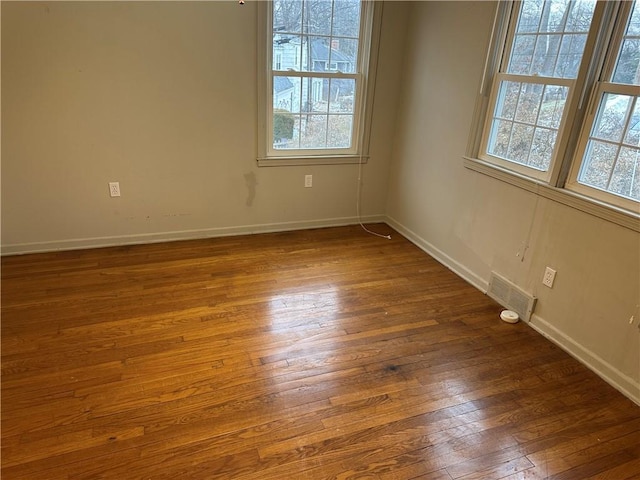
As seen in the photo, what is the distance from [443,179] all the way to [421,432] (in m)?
2.05

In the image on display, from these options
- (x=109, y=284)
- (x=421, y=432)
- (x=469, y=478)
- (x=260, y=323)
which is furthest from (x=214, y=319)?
(x=469, y=478)

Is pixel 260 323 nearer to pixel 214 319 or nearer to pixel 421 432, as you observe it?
pixel 214 319

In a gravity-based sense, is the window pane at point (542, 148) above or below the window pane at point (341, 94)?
below

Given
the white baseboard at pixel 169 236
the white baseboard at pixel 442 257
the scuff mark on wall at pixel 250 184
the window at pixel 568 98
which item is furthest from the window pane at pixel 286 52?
the white baseboard at pixel 442 257

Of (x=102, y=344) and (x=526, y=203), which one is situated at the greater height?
(x=526, y=203)

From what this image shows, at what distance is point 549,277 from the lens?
2.48 metres

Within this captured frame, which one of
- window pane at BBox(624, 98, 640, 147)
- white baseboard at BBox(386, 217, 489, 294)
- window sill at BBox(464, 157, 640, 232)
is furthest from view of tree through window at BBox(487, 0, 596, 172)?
white baseboard at BBox(386, 217, 489, 294)

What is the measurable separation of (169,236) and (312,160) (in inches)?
53.4

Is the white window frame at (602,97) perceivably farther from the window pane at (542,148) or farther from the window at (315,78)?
the window at (315,78)

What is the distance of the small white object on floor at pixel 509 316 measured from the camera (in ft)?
8.60

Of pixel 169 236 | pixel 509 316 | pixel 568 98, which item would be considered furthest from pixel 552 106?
pixel 169 236

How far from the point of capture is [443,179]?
3324mm

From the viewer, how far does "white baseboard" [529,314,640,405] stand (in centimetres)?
206

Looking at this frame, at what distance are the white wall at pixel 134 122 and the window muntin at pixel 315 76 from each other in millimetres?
189
